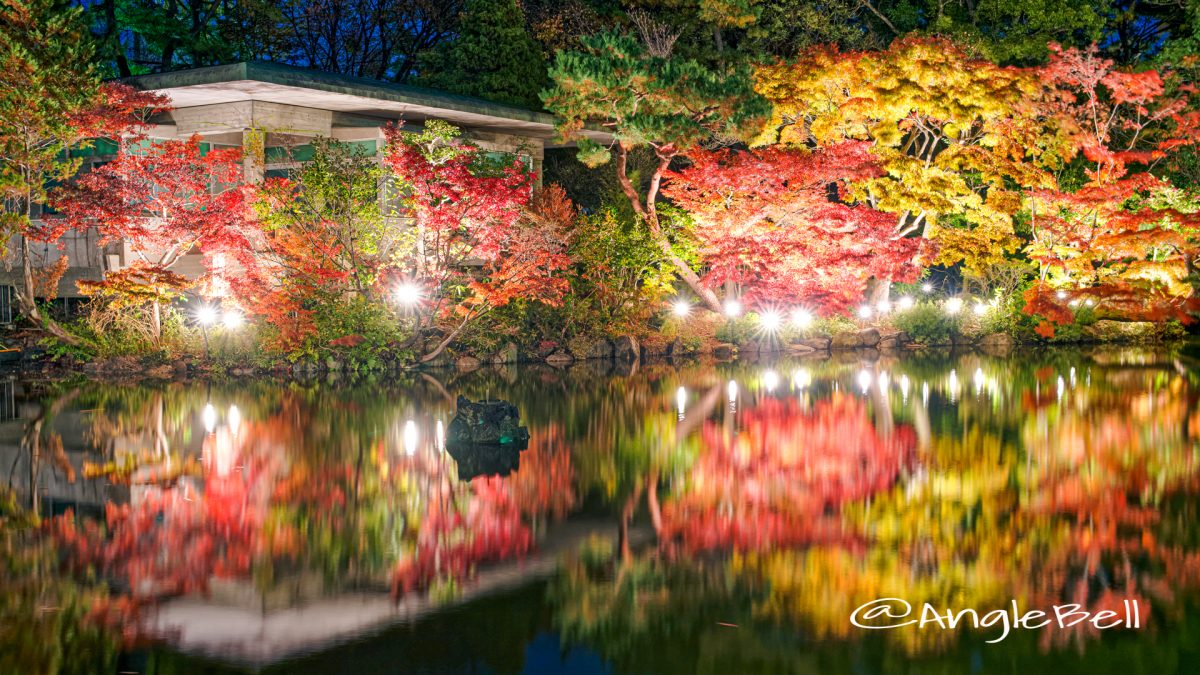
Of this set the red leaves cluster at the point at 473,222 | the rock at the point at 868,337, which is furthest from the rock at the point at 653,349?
the rock at the point at 868,337

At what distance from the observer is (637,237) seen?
2469 centimetres

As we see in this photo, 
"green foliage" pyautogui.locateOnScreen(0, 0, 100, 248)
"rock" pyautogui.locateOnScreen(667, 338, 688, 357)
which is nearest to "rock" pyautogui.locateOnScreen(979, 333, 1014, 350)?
"rock" pyautogui.locateOnScreen(667, 338, 688, 357)

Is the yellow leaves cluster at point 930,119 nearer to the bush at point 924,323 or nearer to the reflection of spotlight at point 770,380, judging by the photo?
the bush at point 924,323

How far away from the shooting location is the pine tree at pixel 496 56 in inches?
1271

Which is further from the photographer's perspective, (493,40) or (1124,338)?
(493,40)

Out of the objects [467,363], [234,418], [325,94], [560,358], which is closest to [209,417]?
[234,418]

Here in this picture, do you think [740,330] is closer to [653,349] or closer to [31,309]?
[653,349]

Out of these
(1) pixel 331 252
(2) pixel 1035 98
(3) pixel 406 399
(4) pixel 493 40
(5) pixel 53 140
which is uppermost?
(4) pixel 493 40

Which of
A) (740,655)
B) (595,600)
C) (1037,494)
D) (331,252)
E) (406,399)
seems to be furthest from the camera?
(331,252)

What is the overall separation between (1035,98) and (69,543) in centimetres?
2278

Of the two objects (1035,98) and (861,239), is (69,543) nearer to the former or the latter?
(861,239)

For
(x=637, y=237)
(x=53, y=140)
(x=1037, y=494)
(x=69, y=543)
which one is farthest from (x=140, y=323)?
(x=1037, y=494)

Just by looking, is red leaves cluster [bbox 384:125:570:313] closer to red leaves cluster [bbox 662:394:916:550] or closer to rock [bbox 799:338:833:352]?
rock [bbox 799:338:833:352]

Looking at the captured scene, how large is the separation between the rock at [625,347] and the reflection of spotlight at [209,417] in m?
10.2
